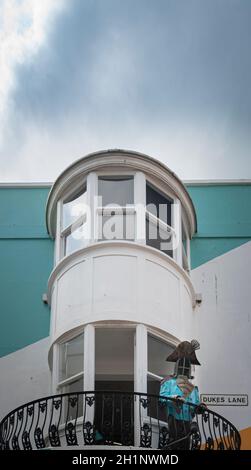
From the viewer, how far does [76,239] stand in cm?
1560

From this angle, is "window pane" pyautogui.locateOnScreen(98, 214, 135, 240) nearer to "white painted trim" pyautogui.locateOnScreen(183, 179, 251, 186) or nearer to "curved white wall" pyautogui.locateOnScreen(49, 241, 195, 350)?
"curved white wall" pyautogui.locateOnScreen(49, 241, 195, 350)

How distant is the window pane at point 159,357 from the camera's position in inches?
567

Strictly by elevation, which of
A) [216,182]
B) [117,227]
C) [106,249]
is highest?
[216,182]

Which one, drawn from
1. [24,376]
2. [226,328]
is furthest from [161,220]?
[24,376]

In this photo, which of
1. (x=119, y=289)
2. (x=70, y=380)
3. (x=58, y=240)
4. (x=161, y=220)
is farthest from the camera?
(x=58, y=240)

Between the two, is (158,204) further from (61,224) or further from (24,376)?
(24,376)

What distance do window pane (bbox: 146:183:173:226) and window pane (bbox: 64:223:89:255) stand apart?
111 cm

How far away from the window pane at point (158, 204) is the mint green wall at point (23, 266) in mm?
2097

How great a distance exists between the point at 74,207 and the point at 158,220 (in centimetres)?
141

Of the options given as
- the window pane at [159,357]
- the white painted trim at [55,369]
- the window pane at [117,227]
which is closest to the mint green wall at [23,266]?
the white painted trim at [55,369]

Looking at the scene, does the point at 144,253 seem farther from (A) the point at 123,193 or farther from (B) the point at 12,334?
(B) the point at 12,334

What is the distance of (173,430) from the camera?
13055 millimetres

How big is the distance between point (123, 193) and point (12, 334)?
294cm

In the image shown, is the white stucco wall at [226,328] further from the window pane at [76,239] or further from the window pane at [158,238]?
the window pane at [76,239]
